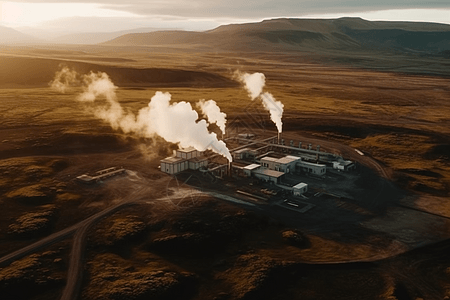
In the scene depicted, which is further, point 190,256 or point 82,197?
point 82,197

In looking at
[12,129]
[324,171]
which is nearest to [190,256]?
[324,171]

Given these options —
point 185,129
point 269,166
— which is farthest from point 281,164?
point 185,129

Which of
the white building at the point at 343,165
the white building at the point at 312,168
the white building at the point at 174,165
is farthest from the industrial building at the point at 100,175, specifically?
the white building at the point at 343,165

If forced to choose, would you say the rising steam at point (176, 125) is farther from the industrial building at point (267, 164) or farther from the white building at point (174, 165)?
the white building at point (174, 165)

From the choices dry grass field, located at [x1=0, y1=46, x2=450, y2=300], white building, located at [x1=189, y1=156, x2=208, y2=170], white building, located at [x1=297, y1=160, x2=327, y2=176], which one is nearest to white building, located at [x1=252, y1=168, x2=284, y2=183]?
white building, located at [x1=297, y1=160, x2=327, y2=176]

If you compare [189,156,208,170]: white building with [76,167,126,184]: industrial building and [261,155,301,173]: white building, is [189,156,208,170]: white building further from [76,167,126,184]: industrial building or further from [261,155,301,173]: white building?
[76,167,126,184]: industrial building

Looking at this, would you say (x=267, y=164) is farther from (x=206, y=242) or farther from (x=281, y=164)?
(x=206, y=242)

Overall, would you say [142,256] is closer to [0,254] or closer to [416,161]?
[0,254]

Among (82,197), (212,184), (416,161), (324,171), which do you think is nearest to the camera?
(82,197)
